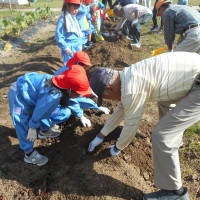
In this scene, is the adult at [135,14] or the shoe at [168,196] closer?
the shoe at [168,196]

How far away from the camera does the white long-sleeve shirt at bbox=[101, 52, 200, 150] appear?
162cm

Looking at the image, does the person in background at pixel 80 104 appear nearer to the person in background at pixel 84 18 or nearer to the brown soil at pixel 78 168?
the brown soil at pixel 78 168

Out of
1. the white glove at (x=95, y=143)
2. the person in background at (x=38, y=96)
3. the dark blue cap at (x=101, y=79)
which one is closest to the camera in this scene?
the dark blue cap at (x=101, y=79)

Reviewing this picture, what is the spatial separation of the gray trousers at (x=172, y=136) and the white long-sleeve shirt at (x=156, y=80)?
14cm

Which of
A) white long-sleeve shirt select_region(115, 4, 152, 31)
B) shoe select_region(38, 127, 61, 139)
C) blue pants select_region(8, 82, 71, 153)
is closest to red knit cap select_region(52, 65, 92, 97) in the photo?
blue pants select_region(8, 82, 71, 153)

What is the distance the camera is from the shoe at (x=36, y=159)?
104 inches

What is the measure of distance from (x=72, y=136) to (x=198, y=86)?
1.93 m

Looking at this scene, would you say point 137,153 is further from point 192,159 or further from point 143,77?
point 143,77

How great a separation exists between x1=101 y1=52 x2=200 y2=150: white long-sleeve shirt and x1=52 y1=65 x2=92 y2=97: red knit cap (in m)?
0.42

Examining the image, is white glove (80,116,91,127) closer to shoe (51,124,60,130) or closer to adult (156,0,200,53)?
shoe (51,124,60,130)

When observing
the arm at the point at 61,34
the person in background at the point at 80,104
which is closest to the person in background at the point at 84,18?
the arm at the point at 61,34

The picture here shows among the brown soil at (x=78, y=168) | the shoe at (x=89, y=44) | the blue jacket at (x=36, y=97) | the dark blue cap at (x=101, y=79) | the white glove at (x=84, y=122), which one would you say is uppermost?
the dark blue cap at (x=101, y=79)

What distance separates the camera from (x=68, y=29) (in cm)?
389

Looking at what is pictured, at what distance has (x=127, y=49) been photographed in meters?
6.51
